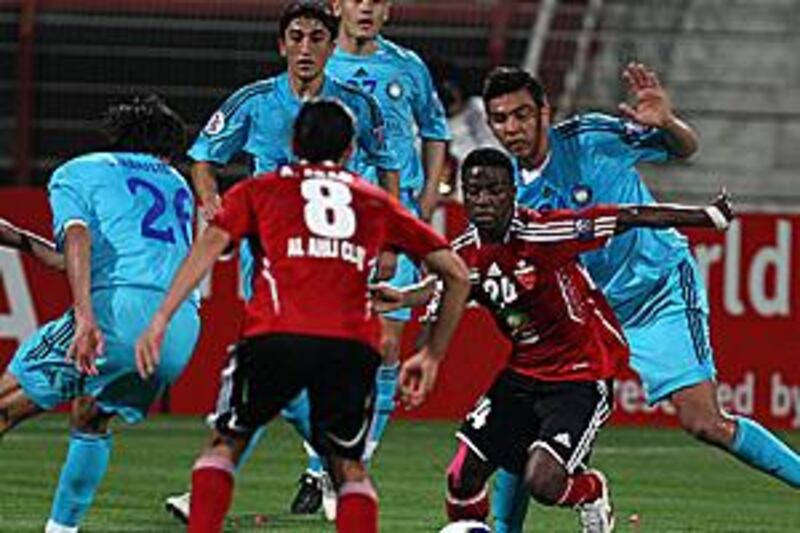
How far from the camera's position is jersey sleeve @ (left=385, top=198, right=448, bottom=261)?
28.5 ft

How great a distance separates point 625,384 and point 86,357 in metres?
8.60

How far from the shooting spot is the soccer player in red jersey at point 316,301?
856 cm

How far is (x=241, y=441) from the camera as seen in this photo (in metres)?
8.90

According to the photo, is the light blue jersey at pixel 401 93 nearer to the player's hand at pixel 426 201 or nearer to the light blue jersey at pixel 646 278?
the player's hand at pixel 426 201

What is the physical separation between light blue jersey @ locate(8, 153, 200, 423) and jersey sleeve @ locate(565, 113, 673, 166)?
1.78 m

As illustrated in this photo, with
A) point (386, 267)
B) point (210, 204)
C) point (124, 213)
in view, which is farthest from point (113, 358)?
point (386, 267)

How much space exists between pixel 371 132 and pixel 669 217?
2.15 meters

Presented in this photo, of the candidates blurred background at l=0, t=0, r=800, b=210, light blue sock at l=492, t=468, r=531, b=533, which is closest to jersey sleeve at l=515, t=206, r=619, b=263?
light blue sock at l=492, t=468, r=531, b=533

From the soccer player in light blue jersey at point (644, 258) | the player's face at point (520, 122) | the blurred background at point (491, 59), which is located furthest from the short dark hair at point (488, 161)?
the blurred background at point (491, 59)

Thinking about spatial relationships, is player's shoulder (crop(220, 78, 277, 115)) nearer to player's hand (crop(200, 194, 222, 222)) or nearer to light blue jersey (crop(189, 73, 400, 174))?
light blue jersey (crop(189, 73, 400, 174))

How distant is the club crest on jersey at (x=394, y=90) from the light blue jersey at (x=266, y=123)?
86 cm

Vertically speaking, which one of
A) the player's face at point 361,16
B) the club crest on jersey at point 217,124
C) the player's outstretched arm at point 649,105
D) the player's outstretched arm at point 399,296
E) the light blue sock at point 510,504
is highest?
the player's face at point 361,16

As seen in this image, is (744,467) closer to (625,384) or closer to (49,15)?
(625,384)

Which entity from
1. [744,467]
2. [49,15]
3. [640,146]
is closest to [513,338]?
[640,146]
